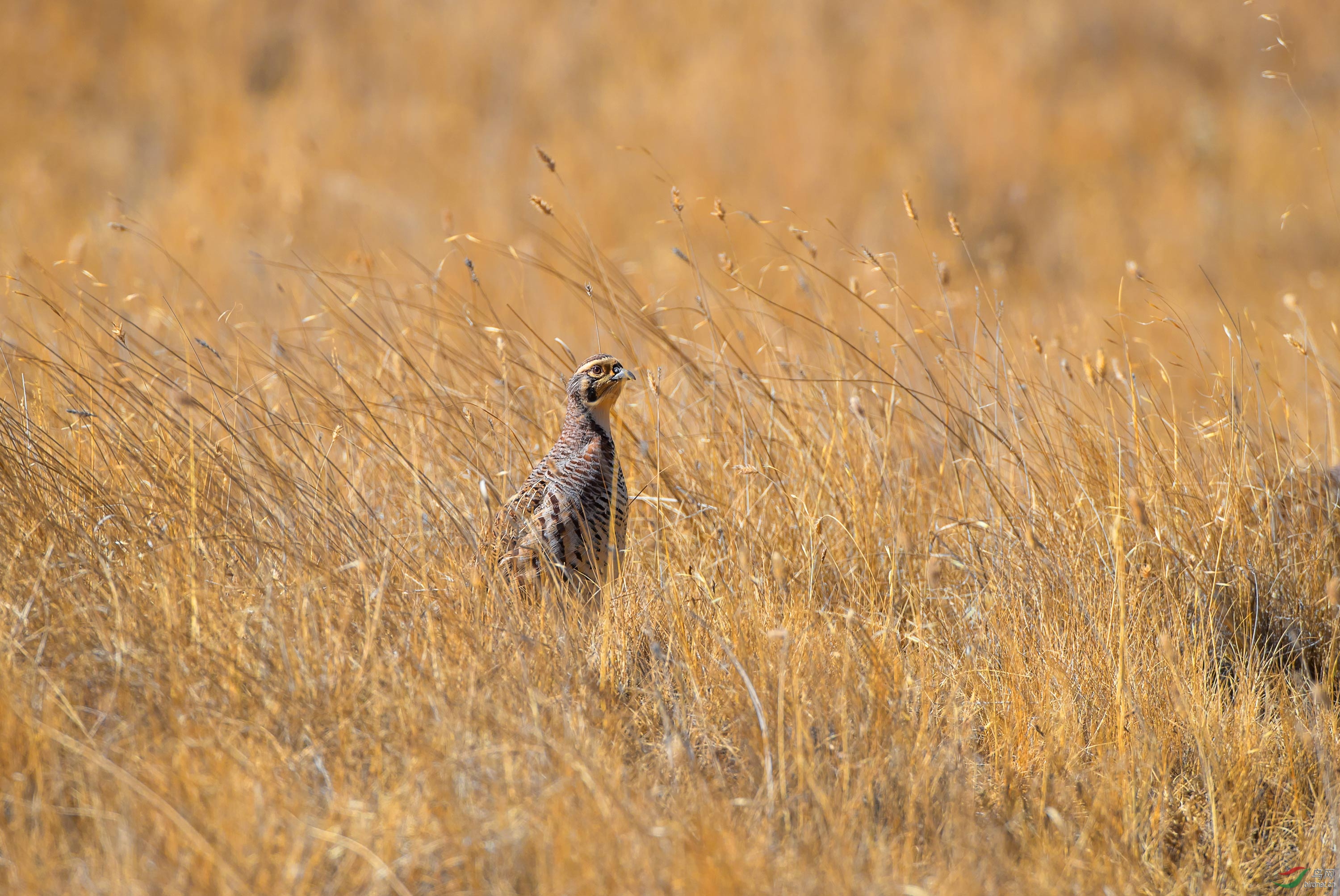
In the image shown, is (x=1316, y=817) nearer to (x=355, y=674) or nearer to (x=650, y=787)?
(x=650, y=787)

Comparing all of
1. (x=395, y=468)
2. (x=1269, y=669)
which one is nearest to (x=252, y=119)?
(x=395, y=468)

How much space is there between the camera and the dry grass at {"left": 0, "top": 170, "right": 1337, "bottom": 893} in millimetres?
2172

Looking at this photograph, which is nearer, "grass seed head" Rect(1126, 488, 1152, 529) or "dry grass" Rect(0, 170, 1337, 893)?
"dry grass" Rect(0, 170, 1337, 893)

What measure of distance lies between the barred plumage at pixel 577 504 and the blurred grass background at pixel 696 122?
8.47m

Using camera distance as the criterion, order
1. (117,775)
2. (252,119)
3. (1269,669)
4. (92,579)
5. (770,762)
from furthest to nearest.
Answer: (252,119), (1269,669), (92,579), (770,762), (117,775)

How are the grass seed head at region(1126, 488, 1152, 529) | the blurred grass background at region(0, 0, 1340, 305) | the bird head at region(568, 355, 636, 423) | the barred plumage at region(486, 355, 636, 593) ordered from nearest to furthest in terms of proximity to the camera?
1. the grass seed head at region(1126, 488, 1152, 529)
2. the barred plumage at region(486, 355, 636, 593)
3. the bird head at region(568, 355, 636, 423)
4. the blurred grass background at region(0, 0, 1340, 305)

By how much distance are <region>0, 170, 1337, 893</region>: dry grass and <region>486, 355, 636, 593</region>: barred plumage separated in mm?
159

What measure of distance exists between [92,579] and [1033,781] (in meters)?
2.43

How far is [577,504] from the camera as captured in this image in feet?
11.1

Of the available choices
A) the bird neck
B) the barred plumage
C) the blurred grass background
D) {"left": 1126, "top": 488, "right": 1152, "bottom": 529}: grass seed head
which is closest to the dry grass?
{"left": 1126, "top": 488, "right": 1152, "bottom": 529}: grass seed head

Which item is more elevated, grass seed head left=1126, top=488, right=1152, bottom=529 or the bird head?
the bird head

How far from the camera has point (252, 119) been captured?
13938 mm

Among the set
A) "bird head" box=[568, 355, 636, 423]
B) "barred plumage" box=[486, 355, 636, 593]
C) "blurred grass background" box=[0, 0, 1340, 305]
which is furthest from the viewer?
"blurred grass background" box=[0, 0, 1340, 305]

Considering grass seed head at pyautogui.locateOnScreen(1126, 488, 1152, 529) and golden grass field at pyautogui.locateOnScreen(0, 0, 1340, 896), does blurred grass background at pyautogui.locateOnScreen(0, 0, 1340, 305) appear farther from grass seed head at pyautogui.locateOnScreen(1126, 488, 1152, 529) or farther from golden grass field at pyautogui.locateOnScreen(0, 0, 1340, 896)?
grass seed head at pyautogui.locateOnScreen(1126, 488, 1152, 529)
